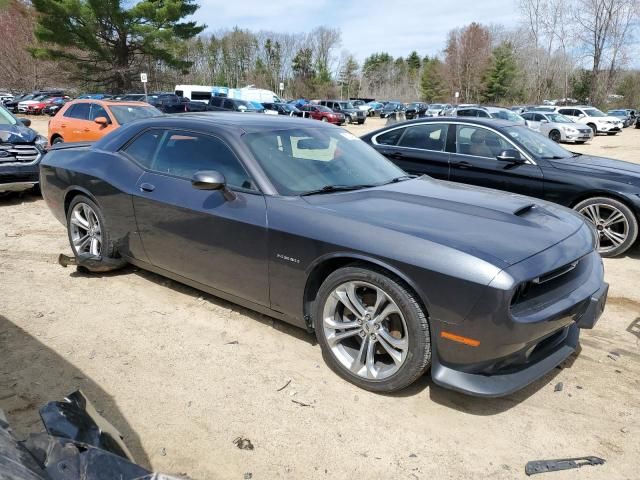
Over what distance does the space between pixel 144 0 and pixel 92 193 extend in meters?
41.3

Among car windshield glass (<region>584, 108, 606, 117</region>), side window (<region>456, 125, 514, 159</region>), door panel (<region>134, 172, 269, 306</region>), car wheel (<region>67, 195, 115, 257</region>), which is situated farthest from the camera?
car windshield glass (<region>584, 108, 606, 117</region>)

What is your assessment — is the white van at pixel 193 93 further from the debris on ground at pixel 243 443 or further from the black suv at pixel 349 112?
the debris on ground at pixel 243 443

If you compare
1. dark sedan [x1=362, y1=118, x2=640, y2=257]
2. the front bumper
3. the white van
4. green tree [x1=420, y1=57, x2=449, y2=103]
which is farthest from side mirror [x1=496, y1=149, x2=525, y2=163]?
green tree [x1=420, y1=57, x2=449, y2=103]

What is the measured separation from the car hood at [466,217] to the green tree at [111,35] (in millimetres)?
41301

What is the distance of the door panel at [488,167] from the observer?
6.08 metres

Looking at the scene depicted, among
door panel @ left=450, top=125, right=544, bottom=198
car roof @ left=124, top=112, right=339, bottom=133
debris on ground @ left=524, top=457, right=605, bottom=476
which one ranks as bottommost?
debris on ground @ left=524, top=457, right=605, bottom=476

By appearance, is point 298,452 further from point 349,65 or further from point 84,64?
point 349,65

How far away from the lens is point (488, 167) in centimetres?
634

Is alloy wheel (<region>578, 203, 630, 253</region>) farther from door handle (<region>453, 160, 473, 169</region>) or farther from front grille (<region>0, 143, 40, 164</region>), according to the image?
front grille (<region>0, 143, 40, 164</region>)

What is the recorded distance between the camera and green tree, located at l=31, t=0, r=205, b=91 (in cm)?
3788

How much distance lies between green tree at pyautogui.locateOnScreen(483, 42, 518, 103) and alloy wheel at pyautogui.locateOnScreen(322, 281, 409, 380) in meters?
72.3

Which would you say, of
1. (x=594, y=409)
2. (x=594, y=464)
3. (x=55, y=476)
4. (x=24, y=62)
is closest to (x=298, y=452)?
(x=55, y=476)

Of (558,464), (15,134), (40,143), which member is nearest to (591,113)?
(40,143)

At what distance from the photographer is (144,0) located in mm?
39531
